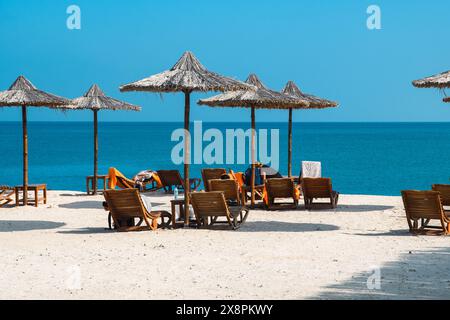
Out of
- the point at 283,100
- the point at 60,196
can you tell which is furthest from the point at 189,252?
the point at 60,196

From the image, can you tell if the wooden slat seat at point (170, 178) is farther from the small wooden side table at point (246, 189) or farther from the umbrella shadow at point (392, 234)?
the umbrella shadow at point (392, 234)

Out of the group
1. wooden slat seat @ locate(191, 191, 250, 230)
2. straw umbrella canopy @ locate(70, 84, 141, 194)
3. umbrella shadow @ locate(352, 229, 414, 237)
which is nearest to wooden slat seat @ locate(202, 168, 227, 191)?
straw umbrella canopy @ locate(70, 84, 141, 194)

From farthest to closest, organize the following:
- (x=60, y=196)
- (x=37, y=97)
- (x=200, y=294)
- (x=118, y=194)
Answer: (x=60, y=196), (x=37, y=97), (x=118, y=194), (x=200, y=294)

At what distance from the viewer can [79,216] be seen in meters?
12.1

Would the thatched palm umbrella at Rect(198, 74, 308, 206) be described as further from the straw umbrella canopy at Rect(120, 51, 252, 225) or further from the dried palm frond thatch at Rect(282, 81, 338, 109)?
the straw umbrella canopy at Rect(120, 51, 252, 225)

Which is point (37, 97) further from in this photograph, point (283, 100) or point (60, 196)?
point (283, 100)

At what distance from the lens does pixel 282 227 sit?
416 inches

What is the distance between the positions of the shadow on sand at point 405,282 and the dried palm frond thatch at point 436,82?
3580mm

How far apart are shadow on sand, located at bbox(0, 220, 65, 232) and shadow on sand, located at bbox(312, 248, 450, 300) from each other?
535 centimetres

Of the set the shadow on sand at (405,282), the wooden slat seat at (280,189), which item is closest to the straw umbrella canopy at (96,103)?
the wooden slat seat at (280,189)

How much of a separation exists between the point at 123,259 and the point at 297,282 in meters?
2.16

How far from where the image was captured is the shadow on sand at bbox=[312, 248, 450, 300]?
6066 millimetres

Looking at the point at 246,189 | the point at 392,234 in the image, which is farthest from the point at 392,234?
the point at 246,189

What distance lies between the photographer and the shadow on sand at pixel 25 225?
1064 centimetres
